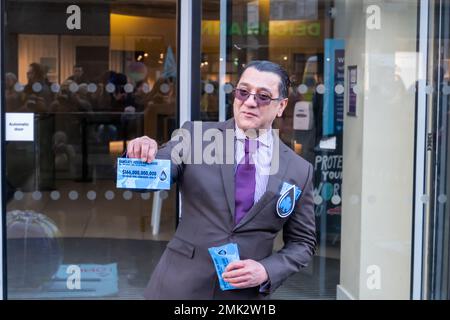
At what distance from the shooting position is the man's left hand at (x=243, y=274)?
246 cm

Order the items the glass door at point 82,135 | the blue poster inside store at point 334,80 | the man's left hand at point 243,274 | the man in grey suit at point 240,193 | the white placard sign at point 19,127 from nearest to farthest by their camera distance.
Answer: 1. the man's left hand at point 243,274
2. the man in grey suit at point 240,193
3. the white placard sign at point 19,127
4. the glass door at point 82,135
5. the blue poster inside store at point 334,80

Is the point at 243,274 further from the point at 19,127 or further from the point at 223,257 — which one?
the point at 19,127

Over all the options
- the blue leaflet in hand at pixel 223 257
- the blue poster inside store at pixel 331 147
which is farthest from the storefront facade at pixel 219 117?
the blue leaflet in hand at pixel 223 257

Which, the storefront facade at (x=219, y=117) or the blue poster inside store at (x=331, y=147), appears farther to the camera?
the blue poster inside store at (x=331, y=147)

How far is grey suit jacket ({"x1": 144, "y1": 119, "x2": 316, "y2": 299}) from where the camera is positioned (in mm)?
2557

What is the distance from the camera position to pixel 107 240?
5.32 meters

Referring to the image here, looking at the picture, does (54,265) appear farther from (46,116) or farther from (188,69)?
(188,69)

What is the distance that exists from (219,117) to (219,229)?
2.47 meters

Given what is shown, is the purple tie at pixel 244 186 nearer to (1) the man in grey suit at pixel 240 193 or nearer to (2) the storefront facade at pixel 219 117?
(1) the man in grey suit at pixel 240 193

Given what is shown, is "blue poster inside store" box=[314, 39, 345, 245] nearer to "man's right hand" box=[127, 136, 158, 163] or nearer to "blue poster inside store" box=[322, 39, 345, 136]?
"blue poster inside store" box=[322, 39, 345, 136]

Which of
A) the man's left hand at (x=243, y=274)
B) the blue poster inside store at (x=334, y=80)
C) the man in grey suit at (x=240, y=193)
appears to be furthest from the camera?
the blue poster inside store at (x=334, y=80)

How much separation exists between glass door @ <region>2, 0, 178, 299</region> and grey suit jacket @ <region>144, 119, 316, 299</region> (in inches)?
94.2
